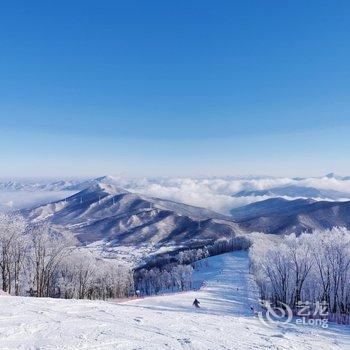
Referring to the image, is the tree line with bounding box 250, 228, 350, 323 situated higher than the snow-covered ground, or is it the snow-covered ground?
the snow-covered ground

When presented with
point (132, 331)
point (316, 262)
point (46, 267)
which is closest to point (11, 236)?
point (46, 267)

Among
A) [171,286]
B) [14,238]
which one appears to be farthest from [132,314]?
[171,286]

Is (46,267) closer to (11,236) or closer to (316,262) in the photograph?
(11,236)

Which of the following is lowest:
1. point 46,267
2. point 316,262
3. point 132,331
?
point 316,262

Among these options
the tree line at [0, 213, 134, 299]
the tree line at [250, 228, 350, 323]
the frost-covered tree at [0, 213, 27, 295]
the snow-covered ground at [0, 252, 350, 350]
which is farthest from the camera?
the tree line at [250, 228, 350, 323]

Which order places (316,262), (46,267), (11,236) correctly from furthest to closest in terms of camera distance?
(316,262) → (46,267) → (11,236)

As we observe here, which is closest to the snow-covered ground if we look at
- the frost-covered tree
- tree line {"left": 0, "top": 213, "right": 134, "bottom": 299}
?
the frost-covered tree

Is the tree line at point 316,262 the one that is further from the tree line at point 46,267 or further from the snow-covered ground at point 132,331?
the tree line at point 46,267

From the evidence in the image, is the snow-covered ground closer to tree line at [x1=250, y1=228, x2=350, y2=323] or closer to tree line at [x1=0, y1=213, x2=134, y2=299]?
tree line at [x1=0, y1=213, x2=134, y2=299]

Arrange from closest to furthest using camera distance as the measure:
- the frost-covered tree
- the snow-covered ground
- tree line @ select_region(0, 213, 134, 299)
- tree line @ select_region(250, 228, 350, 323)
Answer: the snow-covered ground, the frost-covered tree, tree line @ select_region(0, 213, 134, 299), tree line @ select_region(250, 228, 350, 323)

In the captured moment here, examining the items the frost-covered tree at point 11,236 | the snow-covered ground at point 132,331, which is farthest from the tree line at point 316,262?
the frost-covered tree at point 11,236

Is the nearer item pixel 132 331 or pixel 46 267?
pixel 132 331
